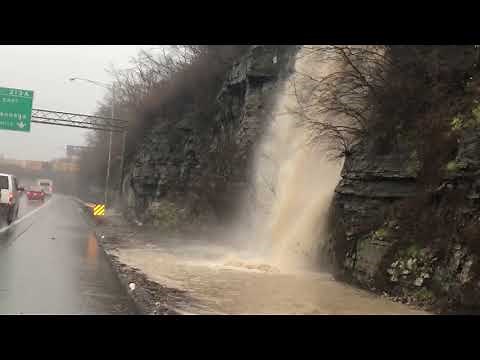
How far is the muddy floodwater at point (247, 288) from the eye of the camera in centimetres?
917

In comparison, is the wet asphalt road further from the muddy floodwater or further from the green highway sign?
the green highway sign

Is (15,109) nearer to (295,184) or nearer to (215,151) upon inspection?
(215,151)

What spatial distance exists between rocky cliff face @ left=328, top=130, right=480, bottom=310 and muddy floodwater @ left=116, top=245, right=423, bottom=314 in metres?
0.59

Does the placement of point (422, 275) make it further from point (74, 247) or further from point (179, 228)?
point (179, 228)

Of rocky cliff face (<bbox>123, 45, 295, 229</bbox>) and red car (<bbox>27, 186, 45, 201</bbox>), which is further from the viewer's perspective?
red car (<bbox>27, 186, 45, 201</bbox>)

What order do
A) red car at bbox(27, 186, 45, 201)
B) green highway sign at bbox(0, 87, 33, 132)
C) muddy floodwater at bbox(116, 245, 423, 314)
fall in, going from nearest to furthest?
muddy floodwater at bbox(116, 245, 423, 314)
green highway sign at bbox(0, 87, 33, 132)
red car at bbox(27, 186, 45, 201)

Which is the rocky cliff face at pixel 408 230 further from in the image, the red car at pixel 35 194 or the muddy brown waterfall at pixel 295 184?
the red car at pixel 35 194

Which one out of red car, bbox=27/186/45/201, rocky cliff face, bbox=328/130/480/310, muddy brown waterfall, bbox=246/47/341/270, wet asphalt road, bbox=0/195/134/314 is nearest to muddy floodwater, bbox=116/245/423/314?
rocky cliff face, bbox=328/130/480/310

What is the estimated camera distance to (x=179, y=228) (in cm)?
2700

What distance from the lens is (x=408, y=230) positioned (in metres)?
11.2

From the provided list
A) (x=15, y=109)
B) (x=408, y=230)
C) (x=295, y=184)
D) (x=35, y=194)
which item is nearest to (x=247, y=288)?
(x=408, y=230)

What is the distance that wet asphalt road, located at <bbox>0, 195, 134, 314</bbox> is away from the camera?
869cm
